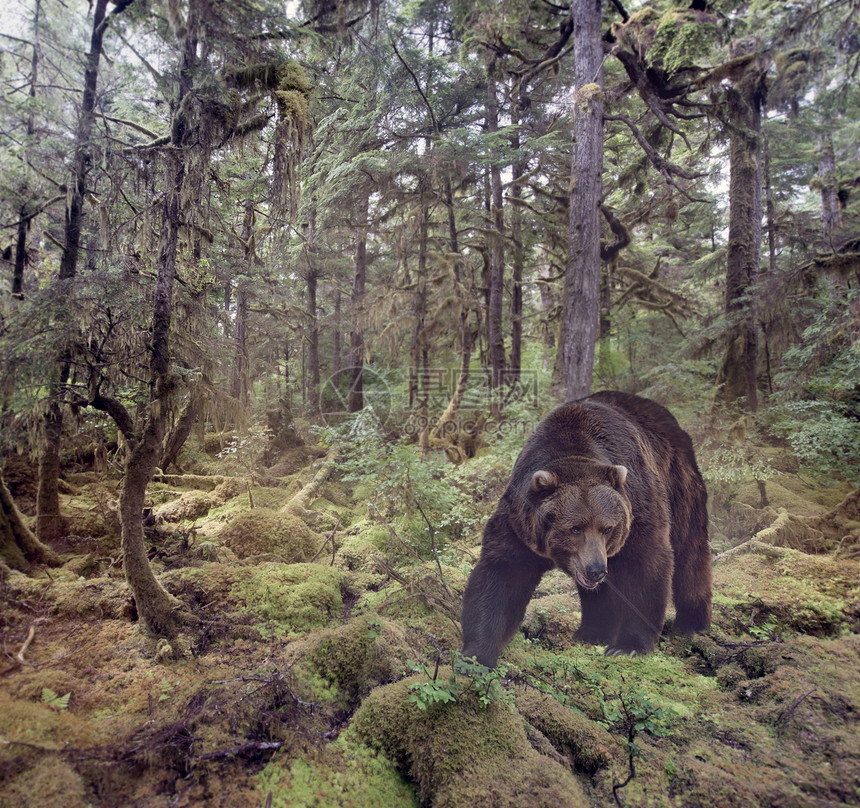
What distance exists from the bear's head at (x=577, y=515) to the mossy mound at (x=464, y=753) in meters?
1.05

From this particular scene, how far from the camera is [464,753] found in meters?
2.49

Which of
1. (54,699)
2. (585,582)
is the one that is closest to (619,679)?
(585,582)

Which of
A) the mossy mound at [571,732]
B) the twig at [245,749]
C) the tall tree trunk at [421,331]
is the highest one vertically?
the tall tree trunk at [421,331]

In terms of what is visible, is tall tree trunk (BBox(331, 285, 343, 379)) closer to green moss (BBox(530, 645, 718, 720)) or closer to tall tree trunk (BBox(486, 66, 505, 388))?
tall tree trunk (BBox(486, 66, 505, 388))

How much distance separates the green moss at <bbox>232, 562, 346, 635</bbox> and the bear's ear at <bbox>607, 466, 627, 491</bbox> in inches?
107

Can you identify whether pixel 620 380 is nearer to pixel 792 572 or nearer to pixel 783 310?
pixel 783 310

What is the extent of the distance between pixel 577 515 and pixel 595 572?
0.40m

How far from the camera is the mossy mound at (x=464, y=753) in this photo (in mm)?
2312

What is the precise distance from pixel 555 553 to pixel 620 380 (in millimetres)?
8175

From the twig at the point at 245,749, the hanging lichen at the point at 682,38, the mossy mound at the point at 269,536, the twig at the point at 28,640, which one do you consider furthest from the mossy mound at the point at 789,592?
the hanging lichen at the point at 682,38

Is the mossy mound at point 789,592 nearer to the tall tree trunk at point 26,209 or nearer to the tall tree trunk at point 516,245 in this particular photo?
the tall tree trunk at point 516,245

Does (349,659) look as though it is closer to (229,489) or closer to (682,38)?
(229,489)

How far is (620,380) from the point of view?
1040 cm

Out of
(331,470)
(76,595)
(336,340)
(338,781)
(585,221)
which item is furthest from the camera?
(336,340)
